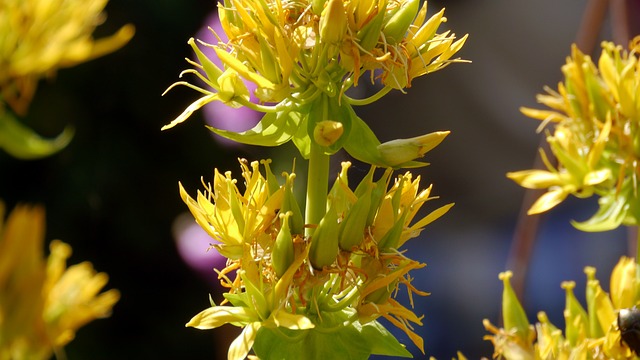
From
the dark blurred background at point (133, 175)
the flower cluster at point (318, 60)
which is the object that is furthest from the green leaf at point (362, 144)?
the dark blurred background at point (133, 175)

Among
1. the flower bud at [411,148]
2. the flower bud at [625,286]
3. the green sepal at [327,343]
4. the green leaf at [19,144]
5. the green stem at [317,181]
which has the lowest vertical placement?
the green sepal at [327,343]

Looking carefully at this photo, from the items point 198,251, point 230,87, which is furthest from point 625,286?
point 198,251

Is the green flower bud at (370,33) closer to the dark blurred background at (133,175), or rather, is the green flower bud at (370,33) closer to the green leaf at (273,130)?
the green leaf at (273,130)

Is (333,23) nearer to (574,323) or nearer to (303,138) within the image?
(303,138)

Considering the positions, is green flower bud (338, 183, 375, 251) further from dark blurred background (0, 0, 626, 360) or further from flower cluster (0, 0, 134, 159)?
dark blurred background (0, 0, 626, 360)

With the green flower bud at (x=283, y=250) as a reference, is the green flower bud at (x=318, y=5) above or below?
above

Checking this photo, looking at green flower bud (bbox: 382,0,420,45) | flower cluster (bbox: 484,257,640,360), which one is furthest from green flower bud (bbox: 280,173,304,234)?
flower cluster (bbox: 484,257,640,360)

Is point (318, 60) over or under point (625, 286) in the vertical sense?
over
